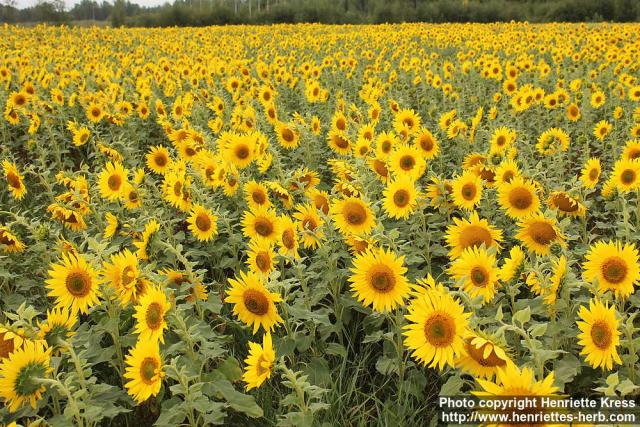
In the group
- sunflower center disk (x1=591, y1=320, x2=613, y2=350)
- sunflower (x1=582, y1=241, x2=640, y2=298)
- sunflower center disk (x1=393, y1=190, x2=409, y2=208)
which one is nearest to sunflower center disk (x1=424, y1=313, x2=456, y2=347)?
sunflower center disk (x1=591, y1=320, x2=613, y2=350)

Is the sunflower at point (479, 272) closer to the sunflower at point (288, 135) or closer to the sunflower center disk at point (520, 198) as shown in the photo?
the sunflower center disk at point (520, 198)

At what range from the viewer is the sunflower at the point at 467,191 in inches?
128

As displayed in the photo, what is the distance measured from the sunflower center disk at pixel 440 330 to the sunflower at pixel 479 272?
45 cm

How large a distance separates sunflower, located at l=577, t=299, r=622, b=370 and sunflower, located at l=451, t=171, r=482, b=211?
1296 millimetres

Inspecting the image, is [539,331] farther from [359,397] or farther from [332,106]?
[332,106]

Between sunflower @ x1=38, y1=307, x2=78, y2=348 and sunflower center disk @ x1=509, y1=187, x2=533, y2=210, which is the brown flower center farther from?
sunflower center disk @ x1=509, y1=187, x2=533, y2=210

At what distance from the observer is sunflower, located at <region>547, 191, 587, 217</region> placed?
303cm

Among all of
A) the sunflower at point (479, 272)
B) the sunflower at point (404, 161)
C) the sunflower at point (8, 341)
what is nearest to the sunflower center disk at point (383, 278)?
the sunflower at point (479, 272)

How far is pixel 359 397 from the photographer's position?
9.00 ft

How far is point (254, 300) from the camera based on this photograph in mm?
2395

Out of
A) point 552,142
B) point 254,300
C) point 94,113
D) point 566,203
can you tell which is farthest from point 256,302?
point 94,113

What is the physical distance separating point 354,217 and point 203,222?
985 mm

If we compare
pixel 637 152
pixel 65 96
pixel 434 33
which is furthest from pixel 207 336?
pixel 434 33

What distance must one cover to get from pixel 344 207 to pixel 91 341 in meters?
1.46
